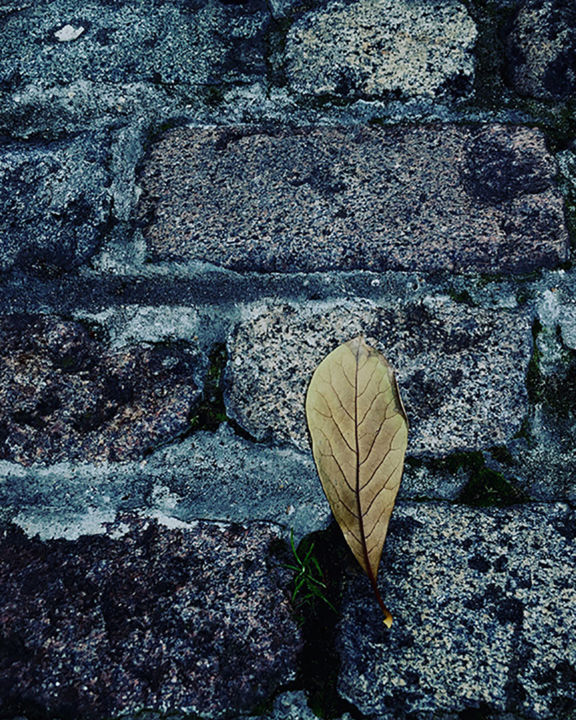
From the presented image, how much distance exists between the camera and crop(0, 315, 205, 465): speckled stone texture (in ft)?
2.35

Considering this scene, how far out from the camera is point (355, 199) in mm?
820

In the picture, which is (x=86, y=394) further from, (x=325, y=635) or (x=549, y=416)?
(x=549, y=416)

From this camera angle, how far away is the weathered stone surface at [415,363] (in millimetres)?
703

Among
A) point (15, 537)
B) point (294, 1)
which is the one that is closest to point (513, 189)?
point (294, 1)

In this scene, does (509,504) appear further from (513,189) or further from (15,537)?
(15,537)

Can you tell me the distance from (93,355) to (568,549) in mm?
543

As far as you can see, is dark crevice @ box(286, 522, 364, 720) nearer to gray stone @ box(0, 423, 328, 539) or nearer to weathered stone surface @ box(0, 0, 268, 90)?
gray stone @ box(0, 423, 328, 539)

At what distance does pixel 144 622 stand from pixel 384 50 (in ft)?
2.65

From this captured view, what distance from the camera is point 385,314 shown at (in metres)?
0.76

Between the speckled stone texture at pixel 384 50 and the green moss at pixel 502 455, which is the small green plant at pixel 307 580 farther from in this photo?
the speckled stone texture at pixel 384 50

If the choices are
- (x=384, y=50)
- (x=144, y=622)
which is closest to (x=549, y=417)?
(x=144, y=622)

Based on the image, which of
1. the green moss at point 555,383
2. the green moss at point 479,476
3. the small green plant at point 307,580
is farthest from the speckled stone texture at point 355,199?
the small green plant at point 307,580

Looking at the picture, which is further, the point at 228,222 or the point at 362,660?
the point at 228,222

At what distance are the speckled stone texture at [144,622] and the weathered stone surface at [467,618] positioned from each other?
0.08m
